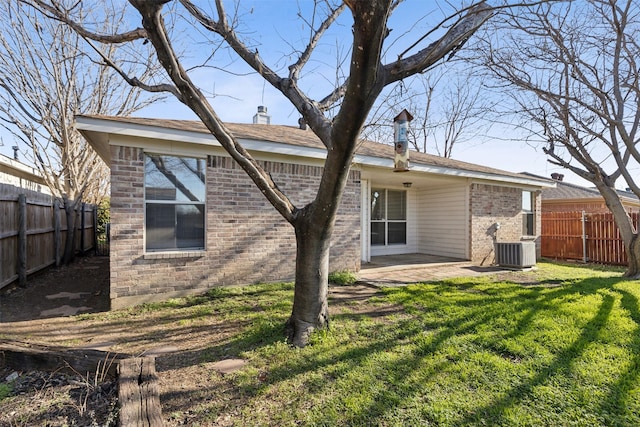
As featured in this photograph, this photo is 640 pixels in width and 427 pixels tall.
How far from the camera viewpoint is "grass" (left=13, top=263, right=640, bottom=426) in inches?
98.6

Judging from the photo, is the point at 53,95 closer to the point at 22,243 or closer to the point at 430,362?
the point at 22,243

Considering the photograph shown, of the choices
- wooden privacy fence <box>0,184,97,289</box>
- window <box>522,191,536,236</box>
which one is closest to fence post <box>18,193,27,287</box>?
wooden privacy fence <box>0,184,97,289</box>

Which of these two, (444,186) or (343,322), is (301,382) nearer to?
(343,322)

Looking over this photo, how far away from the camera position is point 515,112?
8.20 meters

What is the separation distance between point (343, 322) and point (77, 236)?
11301 mm

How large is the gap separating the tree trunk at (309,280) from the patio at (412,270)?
9.52ft

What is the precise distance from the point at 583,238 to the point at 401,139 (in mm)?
10344

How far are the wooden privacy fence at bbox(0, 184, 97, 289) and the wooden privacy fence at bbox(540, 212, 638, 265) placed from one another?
638 inches

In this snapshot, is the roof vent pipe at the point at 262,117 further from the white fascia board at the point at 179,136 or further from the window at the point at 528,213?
the window at the point at 528,213

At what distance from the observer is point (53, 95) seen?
1037 centimetres

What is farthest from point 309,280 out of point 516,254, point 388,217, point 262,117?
point 262,117

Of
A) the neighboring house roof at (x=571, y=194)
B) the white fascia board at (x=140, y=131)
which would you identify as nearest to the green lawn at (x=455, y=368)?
the white fascia board at (x=140, y=131)

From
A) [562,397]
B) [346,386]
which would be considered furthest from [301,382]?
[562,397]

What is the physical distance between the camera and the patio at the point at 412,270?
6.96 meters
